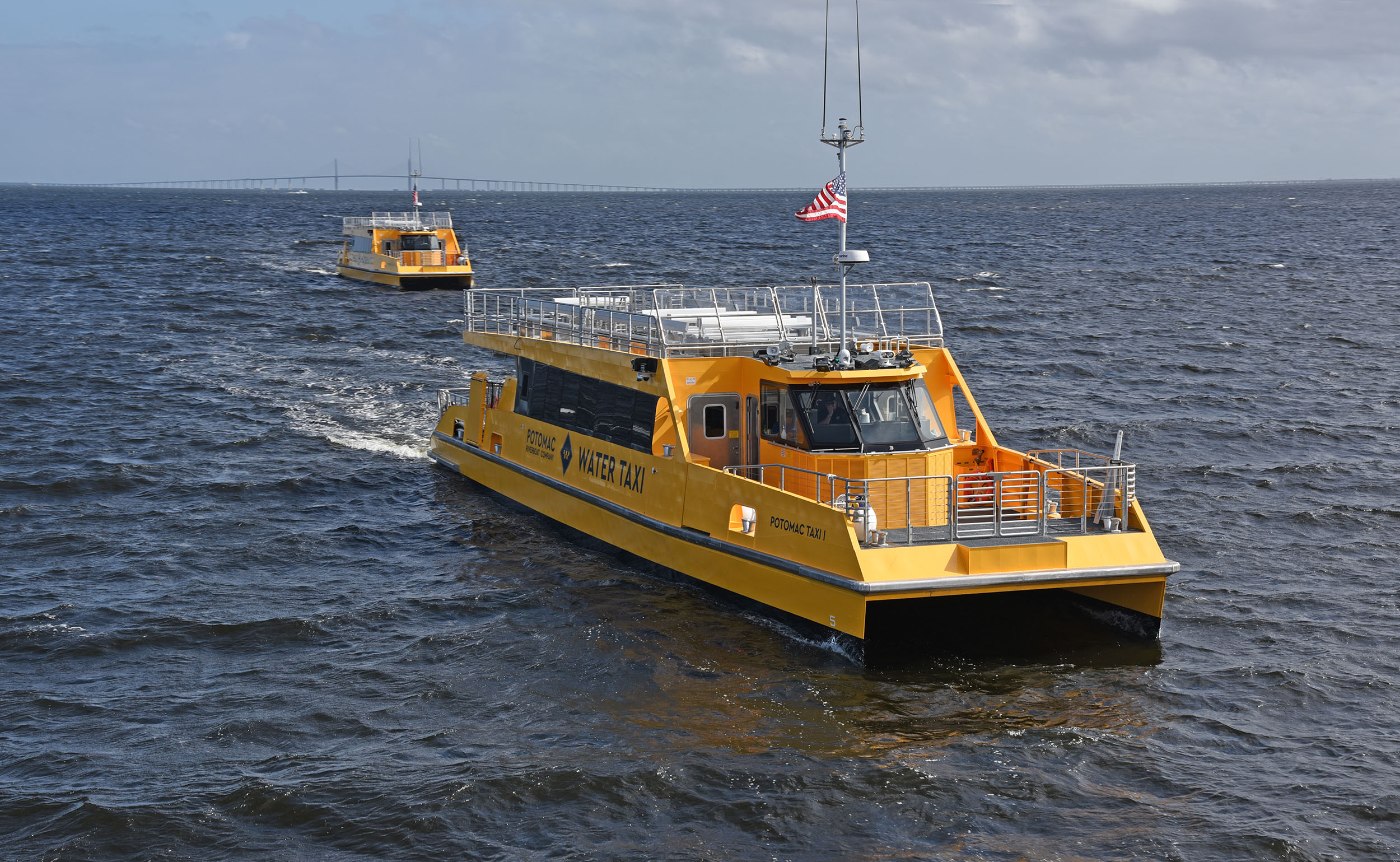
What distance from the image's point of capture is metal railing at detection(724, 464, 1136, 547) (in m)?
15.7

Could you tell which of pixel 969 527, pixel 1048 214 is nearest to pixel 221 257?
pixel 969 527

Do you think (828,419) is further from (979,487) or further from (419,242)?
(419,242)

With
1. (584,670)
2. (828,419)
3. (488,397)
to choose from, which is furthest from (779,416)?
(488,397)

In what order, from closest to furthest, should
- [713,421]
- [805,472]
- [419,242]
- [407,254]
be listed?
[805,472], [713,421], [407,254], [419,242]

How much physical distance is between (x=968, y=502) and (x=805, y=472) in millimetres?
2150

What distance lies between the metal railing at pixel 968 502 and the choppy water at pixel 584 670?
1.56 meters

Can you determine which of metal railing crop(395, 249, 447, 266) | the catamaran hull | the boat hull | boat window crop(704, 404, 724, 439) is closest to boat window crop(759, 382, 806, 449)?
boat window crop(704, 404, 724, 439)

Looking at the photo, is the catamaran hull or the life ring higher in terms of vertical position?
the life ring

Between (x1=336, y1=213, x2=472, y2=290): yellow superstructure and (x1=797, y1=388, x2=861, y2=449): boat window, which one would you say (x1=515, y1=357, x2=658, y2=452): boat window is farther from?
(x1=336, y1=213, x2=472, y2=290): yellow superstructure

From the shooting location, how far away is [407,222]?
6800 centimetres

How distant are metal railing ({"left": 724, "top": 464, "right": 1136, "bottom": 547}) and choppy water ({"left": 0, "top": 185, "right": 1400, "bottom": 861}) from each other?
5.12 feet

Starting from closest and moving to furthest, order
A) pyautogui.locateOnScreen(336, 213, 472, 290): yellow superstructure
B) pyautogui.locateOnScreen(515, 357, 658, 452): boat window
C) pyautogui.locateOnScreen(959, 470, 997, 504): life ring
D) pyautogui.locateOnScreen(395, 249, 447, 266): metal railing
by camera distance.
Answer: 1. pyautogui.locateOnScreen(959, 470, 997, 504): life ring
2. pyautogui.locateOnScreen(515, 357, 658, 452): boat window
3. pyautogui.locateOnScreen(336, 213, 472, 290): yellow superstructure
4. pyautogui.locateOnScreen(395, 249, 447, 266): metal railing

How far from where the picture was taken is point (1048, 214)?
152875 mm

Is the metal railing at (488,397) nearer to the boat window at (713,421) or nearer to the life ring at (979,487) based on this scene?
the boat window at (713,421)
